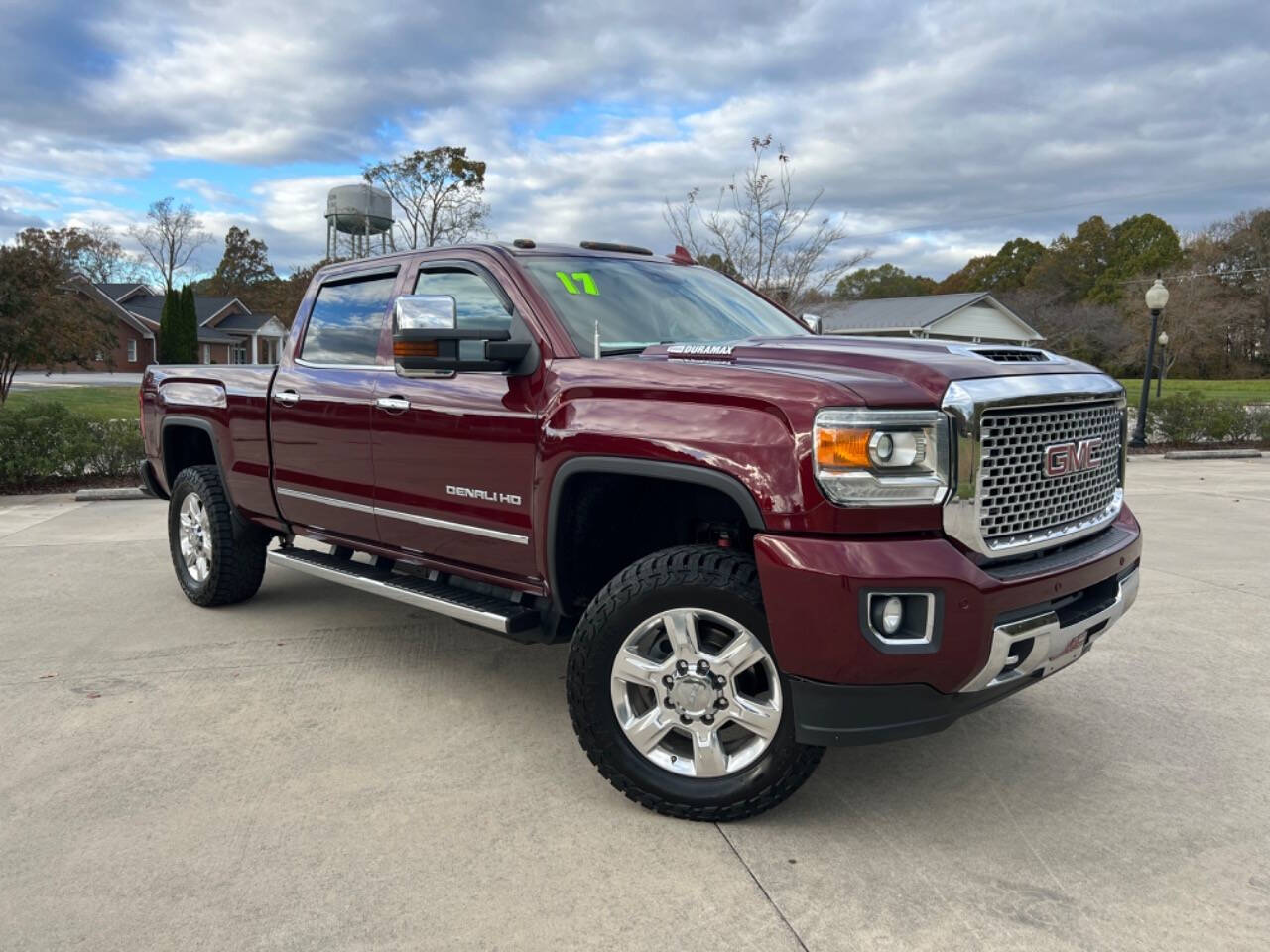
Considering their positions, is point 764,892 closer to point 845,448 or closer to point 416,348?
point 845,448

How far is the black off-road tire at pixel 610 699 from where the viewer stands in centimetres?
294

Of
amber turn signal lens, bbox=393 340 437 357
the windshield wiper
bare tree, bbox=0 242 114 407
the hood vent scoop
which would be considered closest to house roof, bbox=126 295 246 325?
bare tree, bbox=0 242 114 407

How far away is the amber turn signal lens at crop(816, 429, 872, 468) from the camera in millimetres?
2691

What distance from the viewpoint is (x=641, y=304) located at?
159 inches

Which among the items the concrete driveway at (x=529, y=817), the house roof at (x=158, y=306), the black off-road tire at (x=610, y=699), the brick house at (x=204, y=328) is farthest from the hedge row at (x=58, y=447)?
the house roof at (x=158, y=306)

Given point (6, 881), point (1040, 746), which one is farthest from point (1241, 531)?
point (6, 881)

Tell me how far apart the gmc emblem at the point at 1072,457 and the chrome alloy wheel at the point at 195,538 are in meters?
4.51

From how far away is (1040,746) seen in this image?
12.3 ft

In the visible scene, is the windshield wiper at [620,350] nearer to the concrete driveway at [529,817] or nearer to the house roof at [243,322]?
the concrete driveway at [529,817]

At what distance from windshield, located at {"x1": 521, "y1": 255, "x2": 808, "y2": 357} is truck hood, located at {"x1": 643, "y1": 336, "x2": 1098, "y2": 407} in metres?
0.29

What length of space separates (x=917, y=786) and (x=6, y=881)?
9.39 ft

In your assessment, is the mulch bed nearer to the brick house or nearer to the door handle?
the door handle

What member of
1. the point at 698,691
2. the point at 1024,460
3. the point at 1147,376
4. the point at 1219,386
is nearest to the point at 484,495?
the point at 698,691

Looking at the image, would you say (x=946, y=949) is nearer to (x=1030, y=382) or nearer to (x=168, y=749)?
(x=1030, y=382)
